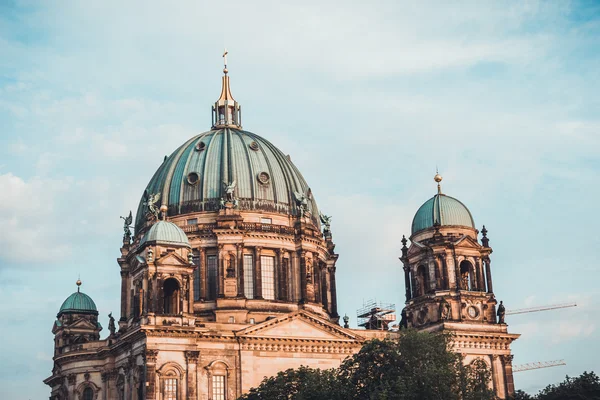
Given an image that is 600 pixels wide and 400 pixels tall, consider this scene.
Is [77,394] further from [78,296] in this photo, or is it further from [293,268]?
[293,268]

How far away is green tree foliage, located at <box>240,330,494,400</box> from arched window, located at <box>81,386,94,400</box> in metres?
21.8

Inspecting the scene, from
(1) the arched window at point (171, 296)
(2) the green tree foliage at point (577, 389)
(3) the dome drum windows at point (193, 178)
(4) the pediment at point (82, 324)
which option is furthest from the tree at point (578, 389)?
(4) the pediment at point (82, 324)

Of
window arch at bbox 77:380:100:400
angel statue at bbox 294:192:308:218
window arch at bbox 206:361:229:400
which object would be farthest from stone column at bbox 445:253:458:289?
window arch at bbox 77:380:100:400

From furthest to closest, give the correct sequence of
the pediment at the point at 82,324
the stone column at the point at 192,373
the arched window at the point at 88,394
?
the pediment at the point at 82,324, the arched window at the point at 88,394, the stone column at the point at 192,373

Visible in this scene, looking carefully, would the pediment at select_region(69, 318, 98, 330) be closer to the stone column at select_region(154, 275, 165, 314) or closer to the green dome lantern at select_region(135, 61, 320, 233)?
the green dome lantern at select_region(135, 61, 320, 233)

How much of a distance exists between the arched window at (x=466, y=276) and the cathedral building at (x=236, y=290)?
0.33 ft

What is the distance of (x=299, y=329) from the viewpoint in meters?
75.6

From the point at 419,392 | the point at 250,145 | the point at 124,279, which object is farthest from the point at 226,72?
the point at 419,392

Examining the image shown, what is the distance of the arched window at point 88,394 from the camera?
80056 mm

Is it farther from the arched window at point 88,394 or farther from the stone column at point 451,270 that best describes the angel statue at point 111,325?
the stone column at point 451,270

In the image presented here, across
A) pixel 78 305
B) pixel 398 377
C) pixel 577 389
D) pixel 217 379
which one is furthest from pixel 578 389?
pixel 78 305

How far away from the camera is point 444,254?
262ft

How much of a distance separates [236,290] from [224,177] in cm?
1113

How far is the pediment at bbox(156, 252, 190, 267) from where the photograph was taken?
71.6 meters
